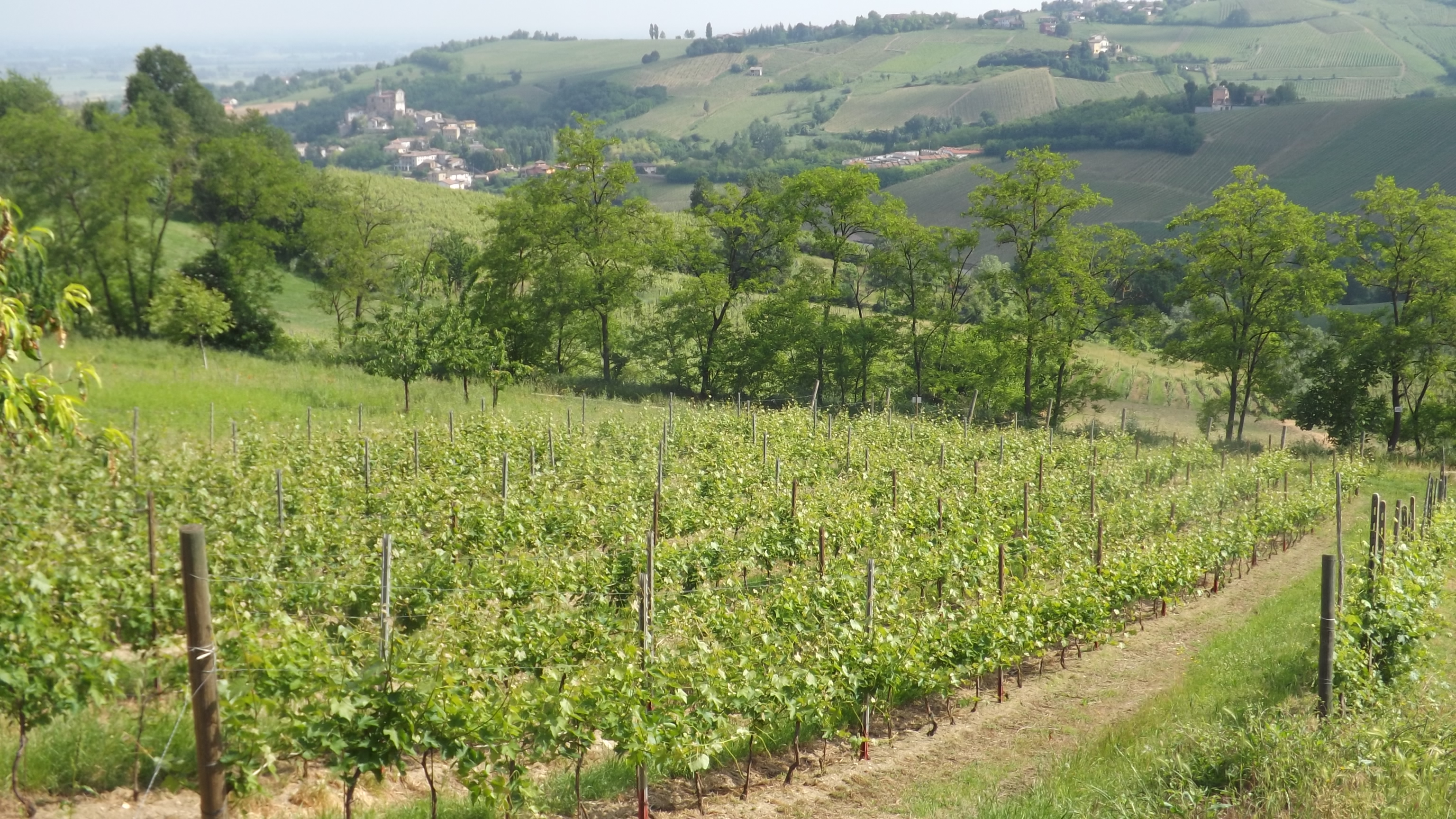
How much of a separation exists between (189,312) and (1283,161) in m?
81.9

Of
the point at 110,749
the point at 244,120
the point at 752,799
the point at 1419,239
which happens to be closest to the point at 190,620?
the point at 110,749

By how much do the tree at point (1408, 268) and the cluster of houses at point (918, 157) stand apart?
74.5 meters

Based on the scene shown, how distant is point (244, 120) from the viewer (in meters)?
57.6

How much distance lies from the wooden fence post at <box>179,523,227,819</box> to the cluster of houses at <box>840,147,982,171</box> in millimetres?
102920

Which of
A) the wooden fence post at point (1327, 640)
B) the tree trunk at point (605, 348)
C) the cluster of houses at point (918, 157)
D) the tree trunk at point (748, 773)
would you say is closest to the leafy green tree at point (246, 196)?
the tree trunk at point (605, 348)

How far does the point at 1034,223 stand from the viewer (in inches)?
1256

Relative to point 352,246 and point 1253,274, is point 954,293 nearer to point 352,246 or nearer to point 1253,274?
point 1253,274

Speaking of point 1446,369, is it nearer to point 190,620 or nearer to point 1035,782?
point 1035,782

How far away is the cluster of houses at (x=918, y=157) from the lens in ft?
348

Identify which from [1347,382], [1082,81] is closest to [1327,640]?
[1347,382]

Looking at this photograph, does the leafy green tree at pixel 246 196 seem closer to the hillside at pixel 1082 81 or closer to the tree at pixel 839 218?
the tree at pixel 839 218

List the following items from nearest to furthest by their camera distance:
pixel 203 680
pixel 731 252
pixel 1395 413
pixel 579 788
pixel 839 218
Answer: pixel 203 680 → pixel 579 788 → pixel 1395 413 → pixel 839 218 → pixel 731 252

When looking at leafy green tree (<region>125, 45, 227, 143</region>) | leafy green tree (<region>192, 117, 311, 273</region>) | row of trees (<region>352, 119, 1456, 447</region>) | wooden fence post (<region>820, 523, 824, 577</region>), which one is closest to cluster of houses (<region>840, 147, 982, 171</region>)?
leafy green tree (<region>125, 45, 227, 143</region>)

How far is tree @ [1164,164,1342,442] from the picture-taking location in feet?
100
